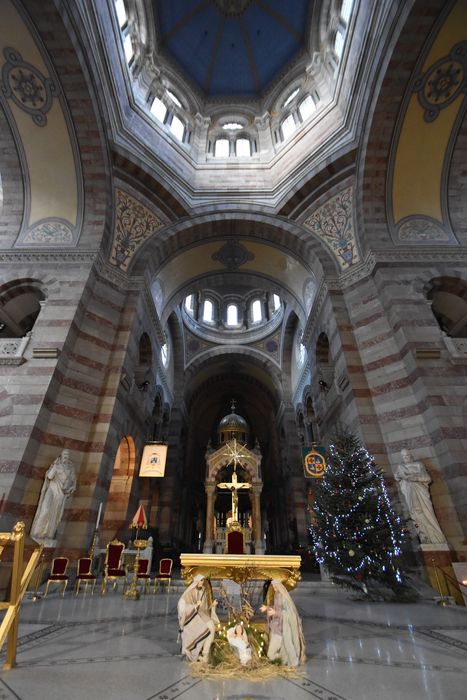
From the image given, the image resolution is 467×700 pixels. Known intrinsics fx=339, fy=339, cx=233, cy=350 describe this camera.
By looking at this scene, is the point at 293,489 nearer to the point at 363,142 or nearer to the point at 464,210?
the point at 464,210

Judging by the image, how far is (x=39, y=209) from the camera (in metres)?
12.3

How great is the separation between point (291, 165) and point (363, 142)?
3.71 metres

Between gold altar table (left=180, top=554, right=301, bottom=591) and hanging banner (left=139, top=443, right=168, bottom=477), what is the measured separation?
826 centimetres

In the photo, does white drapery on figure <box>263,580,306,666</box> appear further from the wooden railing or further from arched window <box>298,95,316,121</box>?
arched window <box>298,95,316,121</box>

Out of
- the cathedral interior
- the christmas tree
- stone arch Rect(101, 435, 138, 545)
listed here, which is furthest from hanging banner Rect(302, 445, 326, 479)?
stone arch Rect(101, 435, 138, 545)

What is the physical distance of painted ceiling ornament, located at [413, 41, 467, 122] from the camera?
10.3 m

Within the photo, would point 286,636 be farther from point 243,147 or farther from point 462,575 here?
point 243,147

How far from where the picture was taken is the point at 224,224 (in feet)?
49.0

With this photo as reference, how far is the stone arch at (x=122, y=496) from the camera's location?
1119 cm

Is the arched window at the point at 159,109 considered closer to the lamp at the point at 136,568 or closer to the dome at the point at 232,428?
the lamp at the point at 136,568

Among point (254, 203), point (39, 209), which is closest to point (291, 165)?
point (254, 203)

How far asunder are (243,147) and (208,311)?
10.5 meters

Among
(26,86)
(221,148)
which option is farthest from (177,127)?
(26,86)

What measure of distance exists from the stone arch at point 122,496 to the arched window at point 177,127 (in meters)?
14.7
